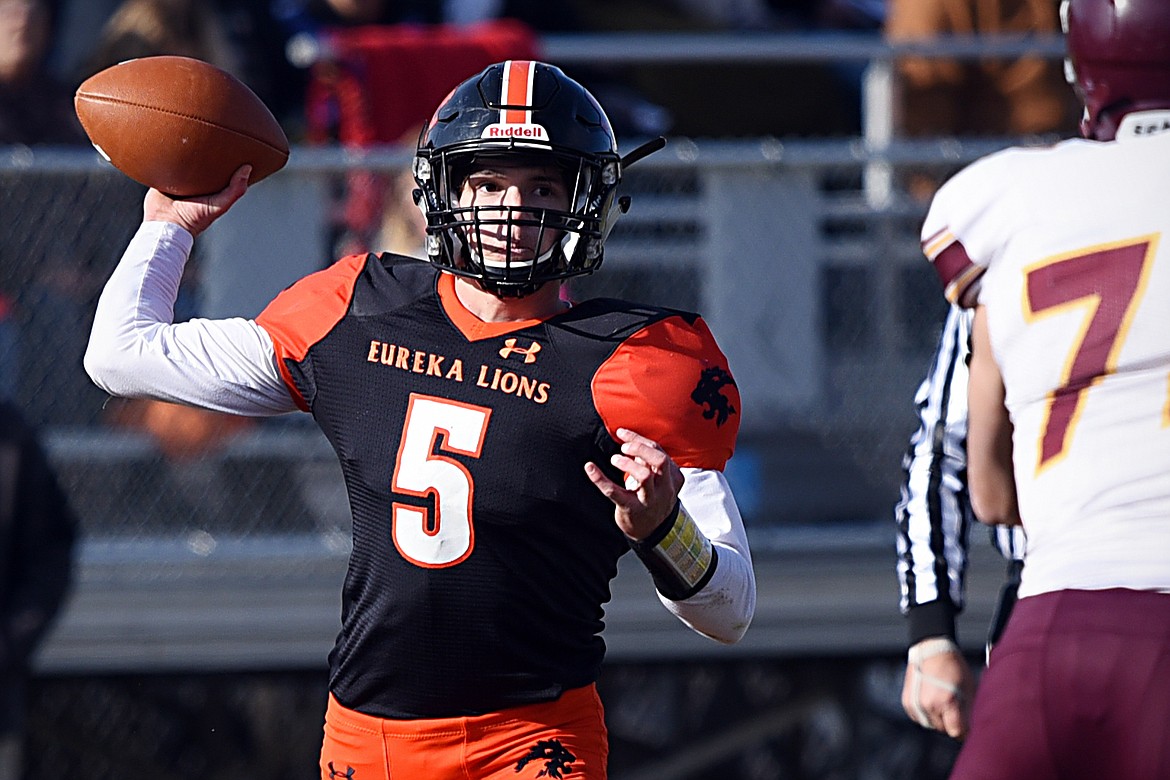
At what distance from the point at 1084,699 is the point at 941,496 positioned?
0.92m

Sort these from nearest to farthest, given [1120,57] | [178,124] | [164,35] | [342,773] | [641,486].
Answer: [641,486] → [1120,57] → [342,773] → [178,124] → [164,35]

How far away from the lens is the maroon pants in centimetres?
210

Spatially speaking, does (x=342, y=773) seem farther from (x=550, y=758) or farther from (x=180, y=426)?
(x=180, y=426)

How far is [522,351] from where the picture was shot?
2.72 metres

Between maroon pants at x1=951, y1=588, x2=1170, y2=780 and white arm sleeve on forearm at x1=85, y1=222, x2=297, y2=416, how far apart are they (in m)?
1.33

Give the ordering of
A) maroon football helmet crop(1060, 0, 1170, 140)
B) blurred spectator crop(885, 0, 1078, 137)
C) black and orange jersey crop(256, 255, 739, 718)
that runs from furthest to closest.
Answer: blurred spectator crop(885, 0, 1078, 137)
black and orange jersey crop(256, 255, 739, 718)
maroon football helmet crop(1060, 0, 1170, 140)

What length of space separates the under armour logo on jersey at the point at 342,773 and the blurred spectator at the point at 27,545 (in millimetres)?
2611

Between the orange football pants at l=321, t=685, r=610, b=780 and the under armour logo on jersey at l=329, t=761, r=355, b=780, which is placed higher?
the orange football pants at l=321, t=685, r=610, b=780

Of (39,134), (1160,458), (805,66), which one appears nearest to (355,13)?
(39,134)

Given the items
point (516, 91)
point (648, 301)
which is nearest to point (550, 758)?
point (516, 91)

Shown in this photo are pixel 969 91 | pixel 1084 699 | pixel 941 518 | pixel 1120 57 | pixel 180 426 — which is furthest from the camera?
pixel 969 91

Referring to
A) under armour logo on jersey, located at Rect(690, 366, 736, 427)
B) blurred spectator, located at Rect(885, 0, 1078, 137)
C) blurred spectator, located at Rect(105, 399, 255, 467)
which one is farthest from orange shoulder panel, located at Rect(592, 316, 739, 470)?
→ blurred spectator, located at Rect(885, 0, 1078, 137)

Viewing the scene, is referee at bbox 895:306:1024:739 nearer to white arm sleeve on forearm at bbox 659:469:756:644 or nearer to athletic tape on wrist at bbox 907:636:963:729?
athletic tape on wrist at bbox 907:636:963:729

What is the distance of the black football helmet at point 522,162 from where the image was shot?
2.74m
